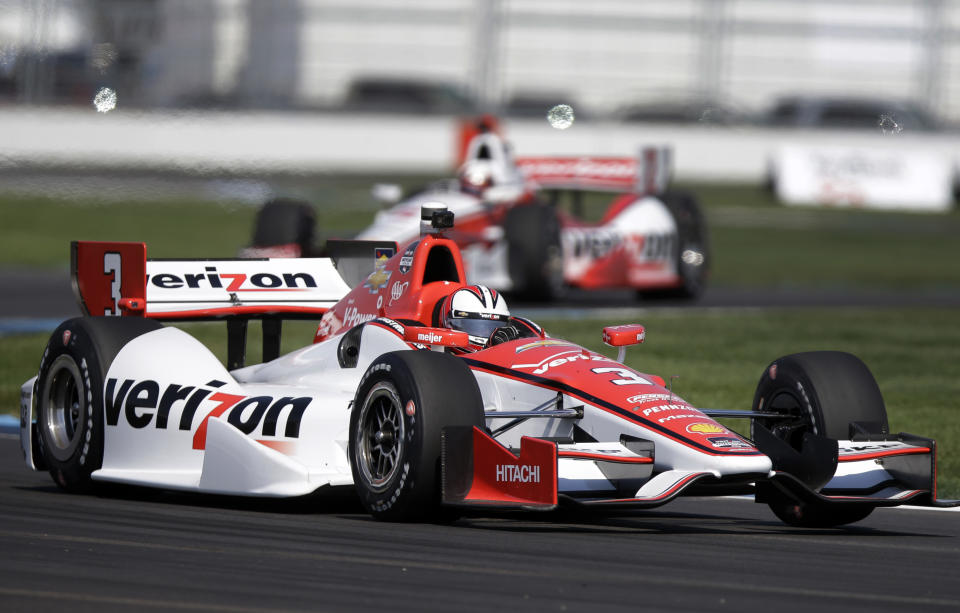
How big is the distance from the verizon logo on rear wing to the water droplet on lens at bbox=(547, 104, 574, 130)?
27958mm

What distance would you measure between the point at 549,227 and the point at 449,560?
38.1ft

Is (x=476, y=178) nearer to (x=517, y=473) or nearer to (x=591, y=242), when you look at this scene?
(x=591, y=242)

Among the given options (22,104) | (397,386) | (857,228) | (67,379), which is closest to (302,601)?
(397,386)

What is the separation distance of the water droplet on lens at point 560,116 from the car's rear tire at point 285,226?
785 inches

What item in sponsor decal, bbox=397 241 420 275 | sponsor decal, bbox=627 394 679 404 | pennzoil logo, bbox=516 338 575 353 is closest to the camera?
sponsor decal, bbox=627 394 679 404

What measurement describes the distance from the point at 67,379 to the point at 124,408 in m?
0.54

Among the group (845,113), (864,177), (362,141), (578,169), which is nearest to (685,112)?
(845,113)

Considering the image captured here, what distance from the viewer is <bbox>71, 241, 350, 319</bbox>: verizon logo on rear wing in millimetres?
9031

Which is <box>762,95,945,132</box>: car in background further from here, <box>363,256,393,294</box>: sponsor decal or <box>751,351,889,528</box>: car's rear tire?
<box>751,351,889,528</box>: car's rear tire

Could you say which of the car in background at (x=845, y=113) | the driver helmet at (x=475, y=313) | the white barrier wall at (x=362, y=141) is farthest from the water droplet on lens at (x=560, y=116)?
the driver helmet at (x=475, y=313)

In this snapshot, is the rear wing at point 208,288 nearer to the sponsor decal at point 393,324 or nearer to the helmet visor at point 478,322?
the sponsor decal at point 393,324

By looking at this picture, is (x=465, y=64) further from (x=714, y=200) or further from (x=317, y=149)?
(x=714, y=200)

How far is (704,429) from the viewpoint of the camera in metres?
6.82

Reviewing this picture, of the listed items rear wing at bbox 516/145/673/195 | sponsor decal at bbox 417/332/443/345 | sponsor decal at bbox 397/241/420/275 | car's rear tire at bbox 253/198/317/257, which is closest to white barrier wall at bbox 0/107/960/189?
rear wing at bbox 516/145/673/195
